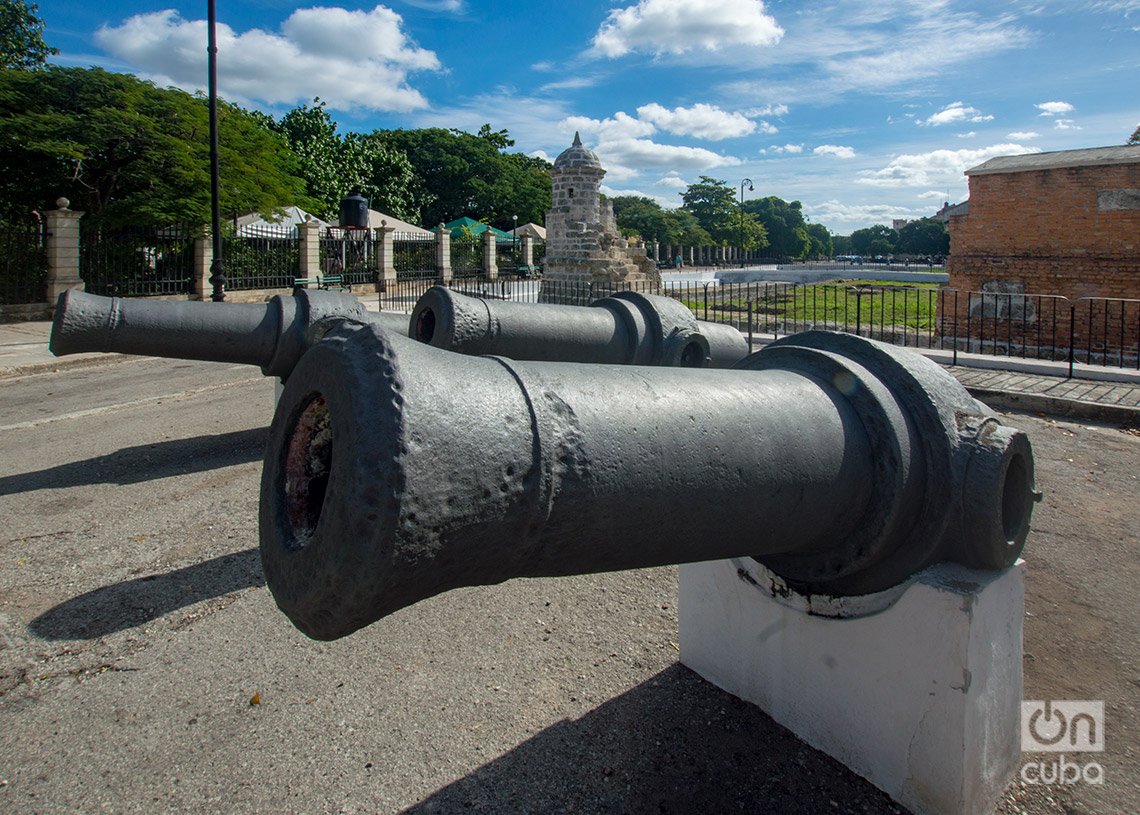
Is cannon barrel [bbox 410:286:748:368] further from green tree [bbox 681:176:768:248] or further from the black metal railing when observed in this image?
green tree [bbox 681:176:768:248]

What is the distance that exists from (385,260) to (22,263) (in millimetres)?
10625

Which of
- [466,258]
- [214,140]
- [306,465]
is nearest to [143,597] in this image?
[306,465]

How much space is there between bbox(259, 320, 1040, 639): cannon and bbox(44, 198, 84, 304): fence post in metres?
17.5

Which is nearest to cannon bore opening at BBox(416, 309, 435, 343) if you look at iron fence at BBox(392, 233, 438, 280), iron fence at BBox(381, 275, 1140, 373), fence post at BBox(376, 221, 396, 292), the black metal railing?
iron fence at BBox(381, 275, 1140, 373)

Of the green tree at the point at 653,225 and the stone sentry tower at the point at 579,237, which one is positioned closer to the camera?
the stone sentry tower at the point at 579,237

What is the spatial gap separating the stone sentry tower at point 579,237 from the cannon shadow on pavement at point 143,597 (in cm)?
1250

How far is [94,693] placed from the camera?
2898 millimetres

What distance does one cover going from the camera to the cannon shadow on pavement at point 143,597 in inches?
135

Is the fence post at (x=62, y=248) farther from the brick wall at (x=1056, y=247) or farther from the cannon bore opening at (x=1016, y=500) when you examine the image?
the cannon bore opening at (x=1016, y=500)

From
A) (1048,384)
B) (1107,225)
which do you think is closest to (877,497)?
(1048,384)

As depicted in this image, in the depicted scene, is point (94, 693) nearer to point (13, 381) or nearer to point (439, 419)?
point (439, 419)

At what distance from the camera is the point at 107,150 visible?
18.3m

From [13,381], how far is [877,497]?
10917 millimetres

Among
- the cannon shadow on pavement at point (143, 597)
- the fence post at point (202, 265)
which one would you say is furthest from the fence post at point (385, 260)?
the cannon shadow on pavement at point (143, 597)
